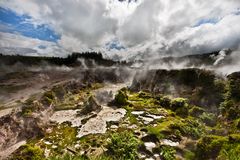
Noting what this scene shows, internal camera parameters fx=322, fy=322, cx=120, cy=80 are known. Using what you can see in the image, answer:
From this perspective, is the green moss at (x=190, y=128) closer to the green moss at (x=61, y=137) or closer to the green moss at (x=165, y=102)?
the green moss at (x=165, y=102)

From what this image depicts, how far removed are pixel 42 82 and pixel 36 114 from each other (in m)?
81.1

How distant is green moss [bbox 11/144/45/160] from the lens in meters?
52.4

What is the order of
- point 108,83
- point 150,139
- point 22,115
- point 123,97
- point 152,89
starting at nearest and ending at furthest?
point 150,139 → point 22,115 → point 123,97 → point 152,89 → point 108,83

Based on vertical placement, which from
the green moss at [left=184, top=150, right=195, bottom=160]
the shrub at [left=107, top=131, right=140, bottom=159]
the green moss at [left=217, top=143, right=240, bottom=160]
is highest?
the green moss at [left=217, top=143, right=240, bottom=160]

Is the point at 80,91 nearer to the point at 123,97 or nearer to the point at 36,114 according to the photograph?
the point at 123,97

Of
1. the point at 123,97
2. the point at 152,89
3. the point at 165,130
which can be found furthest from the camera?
the point at 152,89

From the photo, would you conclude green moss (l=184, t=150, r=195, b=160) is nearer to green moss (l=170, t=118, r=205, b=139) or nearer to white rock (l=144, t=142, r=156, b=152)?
white rock (l=144, t=142, r=156, b=152)

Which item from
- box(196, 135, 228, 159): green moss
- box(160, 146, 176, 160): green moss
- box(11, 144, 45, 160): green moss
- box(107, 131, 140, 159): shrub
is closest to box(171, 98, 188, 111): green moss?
box(160, 146, 176, 160): green moss

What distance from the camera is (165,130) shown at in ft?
205

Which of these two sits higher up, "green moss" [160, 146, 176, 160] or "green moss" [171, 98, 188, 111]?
"green moss" [171, 98, 188, 111]

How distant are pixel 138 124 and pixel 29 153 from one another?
965 inches

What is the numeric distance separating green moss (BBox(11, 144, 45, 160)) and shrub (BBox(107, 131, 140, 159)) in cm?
1175

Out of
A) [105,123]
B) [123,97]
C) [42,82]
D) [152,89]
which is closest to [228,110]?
[105,123]

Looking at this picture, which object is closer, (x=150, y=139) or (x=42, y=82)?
(x=150, y=139)
